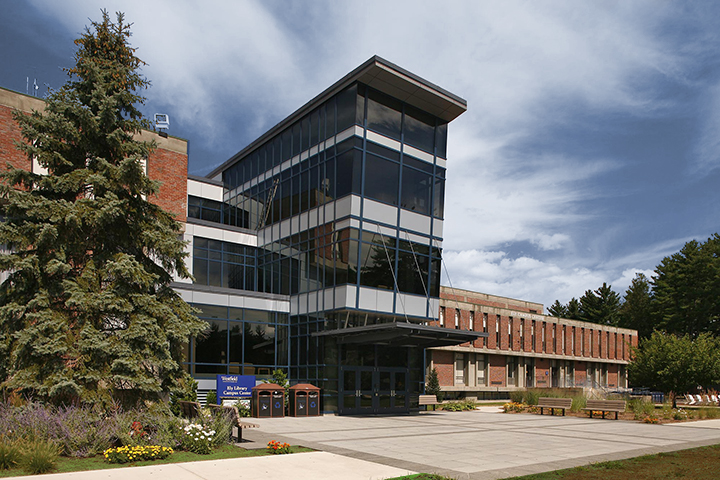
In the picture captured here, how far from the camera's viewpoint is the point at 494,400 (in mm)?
48469

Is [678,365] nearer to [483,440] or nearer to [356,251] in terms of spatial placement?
[356,251]

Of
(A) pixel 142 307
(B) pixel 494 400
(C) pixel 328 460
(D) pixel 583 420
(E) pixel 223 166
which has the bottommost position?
(B) pixel 494 400

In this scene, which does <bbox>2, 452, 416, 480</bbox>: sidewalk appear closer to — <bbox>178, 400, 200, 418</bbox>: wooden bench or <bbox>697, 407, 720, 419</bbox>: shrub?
<bbox>178, 400, 200, 418</bbox>: wooden bench

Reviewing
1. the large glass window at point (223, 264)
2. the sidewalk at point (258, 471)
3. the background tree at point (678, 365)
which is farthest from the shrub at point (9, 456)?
the background tree at point (678, 365)

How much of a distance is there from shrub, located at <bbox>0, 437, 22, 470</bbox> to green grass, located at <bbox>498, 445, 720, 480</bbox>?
9.40 metres

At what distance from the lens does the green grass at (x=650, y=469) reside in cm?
1134

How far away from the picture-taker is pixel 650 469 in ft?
40.3

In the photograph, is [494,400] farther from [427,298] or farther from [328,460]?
[328,460]

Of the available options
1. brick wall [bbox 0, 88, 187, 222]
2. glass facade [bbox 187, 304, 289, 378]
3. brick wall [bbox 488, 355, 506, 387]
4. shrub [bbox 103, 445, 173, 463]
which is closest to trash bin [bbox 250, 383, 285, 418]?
glass facade [bbox 187, 304, 289, 378]

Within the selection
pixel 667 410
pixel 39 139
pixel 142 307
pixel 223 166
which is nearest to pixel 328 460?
pixel 142 307

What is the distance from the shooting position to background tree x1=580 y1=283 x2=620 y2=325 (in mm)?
94562

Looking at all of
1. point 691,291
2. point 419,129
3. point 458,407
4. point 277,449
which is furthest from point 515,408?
point 691,291

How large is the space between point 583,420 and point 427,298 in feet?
30.0

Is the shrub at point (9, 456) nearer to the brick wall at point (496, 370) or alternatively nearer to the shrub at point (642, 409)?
the shrub at point (642, 409)
